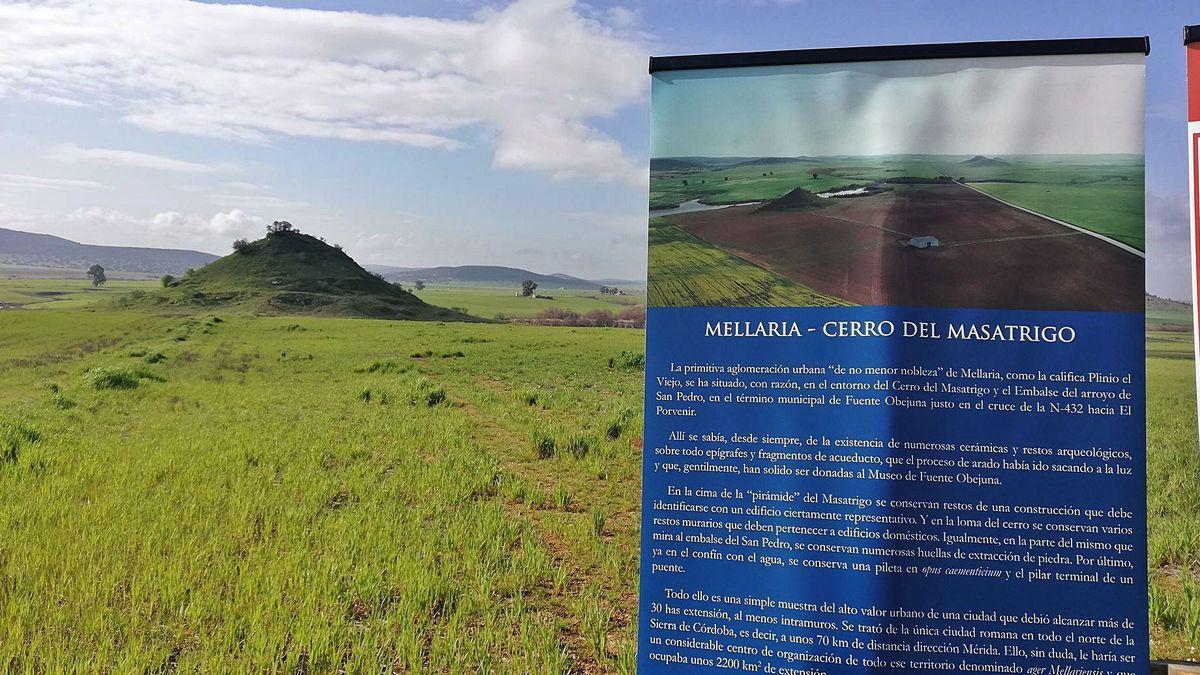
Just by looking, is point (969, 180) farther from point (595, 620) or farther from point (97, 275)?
point (97, 275)

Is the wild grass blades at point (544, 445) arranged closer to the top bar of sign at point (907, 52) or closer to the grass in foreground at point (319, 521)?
the grass in foreground at point (319, 521)

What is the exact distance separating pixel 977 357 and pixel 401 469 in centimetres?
668

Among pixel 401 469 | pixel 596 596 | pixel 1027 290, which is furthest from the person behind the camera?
pixel 401 469

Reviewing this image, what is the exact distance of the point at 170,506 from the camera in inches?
276

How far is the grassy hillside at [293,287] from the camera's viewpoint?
24422 millimetres

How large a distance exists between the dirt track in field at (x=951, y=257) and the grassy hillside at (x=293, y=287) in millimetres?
22286

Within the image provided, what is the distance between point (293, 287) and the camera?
27234 millimetres

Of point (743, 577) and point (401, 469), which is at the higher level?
point (743, 577)

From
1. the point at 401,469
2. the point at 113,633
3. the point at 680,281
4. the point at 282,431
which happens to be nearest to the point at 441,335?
the point at 282,431

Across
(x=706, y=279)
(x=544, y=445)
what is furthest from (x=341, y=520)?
(x=706, y=279)

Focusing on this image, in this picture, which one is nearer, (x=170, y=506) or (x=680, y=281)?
(x=680, y=281)

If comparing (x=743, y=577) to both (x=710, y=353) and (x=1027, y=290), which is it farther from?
(x=1027, y=290)

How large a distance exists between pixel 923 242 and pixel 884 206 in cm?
20

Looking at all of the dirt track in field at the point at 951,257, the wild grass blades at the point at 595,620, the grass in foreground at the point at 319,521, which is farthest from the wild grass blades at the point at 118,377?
the dirt track in field at the point at 951,257
